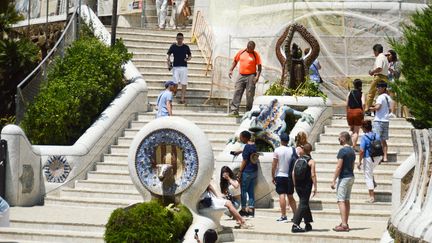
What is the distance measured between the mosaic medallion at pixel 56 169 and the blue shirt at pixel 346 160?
6864 mm

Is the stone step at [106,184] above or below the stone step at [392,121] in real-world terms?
below

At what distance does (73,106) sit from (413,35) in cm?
740

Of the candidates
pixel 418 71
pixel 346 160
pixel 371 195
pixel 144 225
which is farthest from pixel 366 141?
pixel 144 225

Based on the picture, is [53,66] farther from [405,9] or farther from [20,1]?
[20,1]

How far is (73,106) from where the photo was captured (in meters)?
28.2

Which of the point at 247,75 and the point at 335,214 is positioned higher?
the point at 247,75

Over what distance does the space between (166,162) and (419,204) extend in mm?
6371

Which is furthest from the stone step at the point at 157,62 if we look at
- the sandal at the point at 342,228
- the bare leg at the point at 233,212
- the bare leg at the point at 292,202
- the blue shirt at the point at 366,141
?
the sandal at the point at 342,228

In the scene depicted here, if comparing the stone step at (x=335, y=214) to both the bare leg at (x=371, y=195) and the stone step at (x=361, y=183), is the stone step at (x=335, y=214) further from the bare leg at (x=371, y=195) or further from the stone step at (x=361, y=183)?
the stone step at (x=361, y=183)

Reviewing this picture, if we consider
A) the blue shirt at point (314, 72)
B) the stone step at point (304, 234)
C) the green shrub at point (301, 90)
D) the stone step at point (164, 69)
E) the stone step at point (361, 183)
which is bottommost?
the stone step at point (304, 234)

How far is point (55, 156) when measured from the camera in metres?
26.9

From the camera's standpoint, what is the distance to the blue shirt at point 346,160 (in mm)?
21891

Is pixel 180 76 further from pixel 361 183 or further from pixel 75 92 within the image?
pixel 361 183

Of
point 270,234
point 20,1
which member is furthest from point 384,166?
point 20,1
